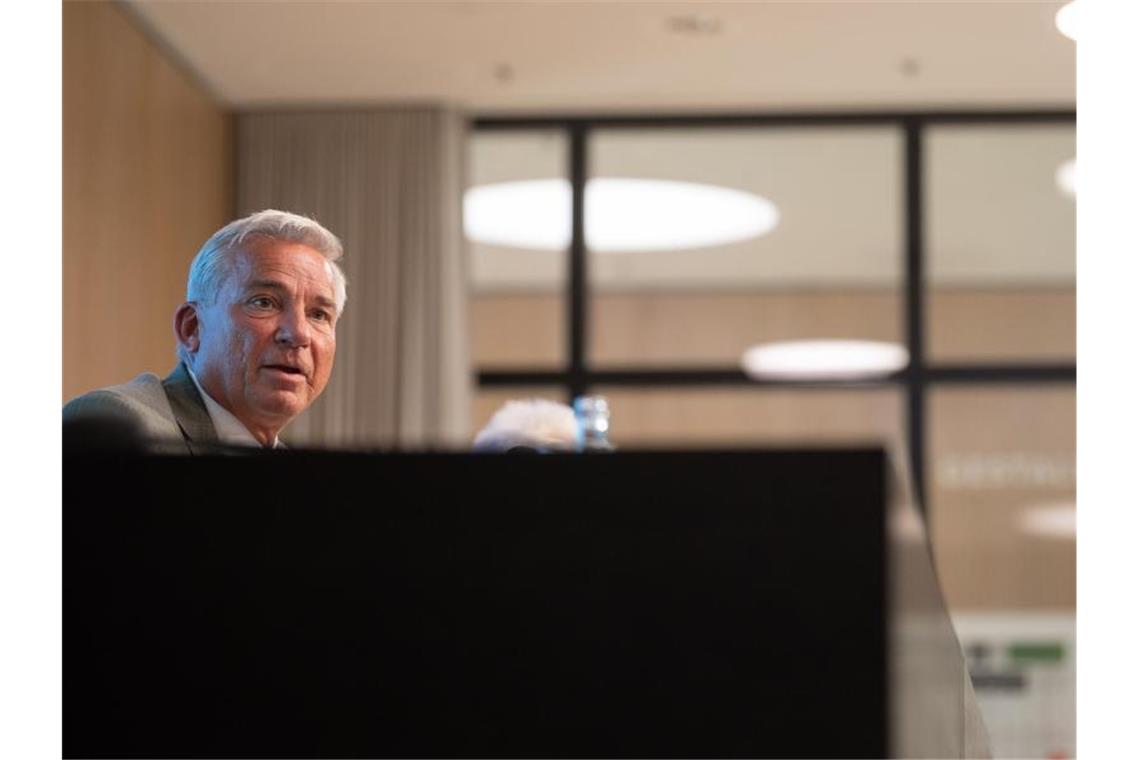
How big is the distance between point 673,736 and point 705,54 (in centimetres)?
423

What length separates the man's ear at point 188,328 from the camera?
1779 mm

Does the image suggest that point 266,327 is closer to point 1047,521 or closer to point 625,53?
point 625,53

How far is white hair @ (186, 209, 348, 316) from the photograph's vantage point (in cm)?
179

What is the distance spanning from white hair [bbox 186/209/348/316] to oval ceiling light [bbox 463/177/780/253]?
12.1ft

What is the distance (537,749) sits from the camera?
3.79ft

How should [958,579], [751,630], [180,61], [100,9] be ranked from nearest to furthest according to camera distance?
[751,630]
[100,9]
[180,61]
[958,579]

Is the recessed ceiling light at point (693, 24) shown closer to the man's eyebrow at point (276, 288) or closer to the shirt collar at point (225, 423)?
the man's eyebrow at point (276, 288)

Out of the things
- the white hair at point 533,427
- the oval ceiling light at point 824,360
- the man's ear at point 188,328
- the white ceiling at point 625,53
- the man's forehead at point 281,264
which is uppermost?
the white ceiling at point 625,53

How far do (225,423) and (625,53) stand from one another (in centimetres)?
367

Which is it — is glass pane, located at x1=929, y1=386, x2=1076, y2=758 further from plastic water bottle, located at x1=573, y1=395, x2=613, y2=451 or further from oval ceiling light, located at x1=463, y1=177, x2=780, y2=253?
plastic water bottle, located at x1=573, y1=395, x2=613, y2=451

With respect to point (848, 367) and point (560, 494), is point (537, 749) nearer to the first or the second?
point (560, 494)

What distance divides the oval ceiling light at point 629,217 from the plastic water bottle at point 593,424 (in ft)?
1.84

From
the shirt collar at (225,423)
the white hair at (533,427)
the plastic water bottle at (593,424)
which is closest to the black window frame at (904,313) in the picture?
the plastic water bottle at (593,424)
